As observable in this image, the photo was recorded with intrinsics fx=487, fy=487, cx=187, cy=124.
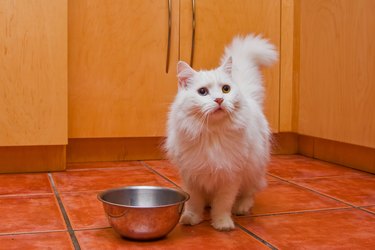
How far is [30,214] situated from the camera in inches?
61.2

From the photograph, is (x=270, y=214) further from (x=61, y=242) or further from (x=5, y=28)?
(x=5, y=28)

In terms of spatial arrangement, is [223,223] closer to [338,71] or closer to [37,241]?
[37,241]

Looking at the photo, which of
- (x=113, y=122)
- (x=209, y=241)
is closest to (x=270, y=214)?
(x=209, y=241)

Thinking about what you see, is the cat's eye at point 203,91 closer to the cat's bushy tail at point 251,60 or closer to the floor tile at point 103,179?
the cat's bushy tail at point 251,60

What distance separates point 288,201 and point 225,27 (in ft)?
3.58

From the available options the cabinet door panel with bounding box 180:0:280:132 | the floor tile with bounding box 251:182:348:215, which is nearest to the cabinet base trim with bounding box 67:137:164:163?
the cabinet door panel with bounding box 180:0:280:132

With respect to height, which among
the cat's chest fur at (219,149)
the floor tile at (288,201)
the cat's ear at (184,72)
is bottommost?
the floor tile at (288,201)

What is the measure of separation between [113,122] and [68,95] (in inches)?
10.0

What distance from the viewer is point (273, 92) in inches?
104

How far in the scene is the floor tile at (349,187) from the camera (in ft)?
5.85

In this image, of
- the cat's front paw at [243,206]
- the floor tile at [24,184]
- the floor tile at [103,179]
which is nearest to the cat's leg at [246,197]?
the cat's front paw at [243,206]

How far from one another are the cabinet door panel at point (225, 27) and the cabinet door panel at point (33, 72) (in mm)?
631

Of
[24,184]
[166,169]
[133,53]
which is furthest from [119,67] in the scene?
[24,184]

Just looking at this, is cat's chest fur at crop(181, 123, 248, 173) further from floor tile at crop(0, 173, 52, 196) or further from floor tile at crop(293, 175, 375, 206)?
floor tile at crop(0, 173, 52, 196)
